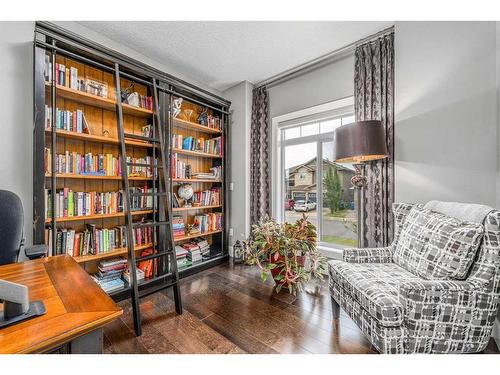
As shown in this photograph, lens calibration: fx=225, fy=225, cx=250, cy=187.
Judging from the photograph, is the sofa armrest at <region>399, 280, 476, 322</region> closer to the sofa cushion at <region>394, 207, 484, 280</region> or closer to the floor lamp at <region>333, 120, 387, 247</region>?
the sofa cushion at <region>394, 207, 484, 280</region>

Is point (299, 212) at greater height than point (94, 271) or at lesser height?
greater

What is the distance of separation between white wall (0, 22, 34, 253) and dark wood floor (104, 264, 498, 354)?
1.17 meters

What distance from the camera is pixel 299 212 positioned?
129 inches

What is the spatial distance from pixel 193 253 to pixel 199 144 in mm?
1493

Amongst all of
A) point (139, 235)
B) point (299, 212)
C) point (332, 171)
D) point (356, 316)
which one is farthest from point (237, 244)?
point (356, 316)

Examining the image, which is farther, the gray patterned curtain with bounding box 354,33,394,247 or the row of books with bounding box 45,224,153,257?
the gray patterned curtain with bounding box 354,33,394,247

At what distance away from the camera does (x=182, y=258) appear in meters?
2.86

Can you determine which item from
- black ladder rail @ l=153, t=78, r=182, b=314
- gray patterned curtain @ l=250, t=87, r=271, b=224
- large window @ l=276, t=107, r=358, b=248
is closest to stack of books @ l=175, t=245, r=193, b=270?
black ladder rail @ l=153, t=78, r=182, b=314

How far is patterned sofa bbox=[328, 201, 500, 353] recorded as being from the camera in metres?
1.21

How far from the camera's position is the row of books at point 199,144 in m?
2.88

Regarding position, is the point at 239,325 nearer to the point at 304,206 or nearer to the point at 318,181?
the point at 304,206

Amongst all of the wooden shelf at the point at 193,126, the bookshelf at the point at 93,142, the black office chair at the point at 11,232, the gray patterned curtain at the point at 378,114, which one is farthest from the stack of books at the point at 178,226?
the gray patterned curtain at the point at 378,114
